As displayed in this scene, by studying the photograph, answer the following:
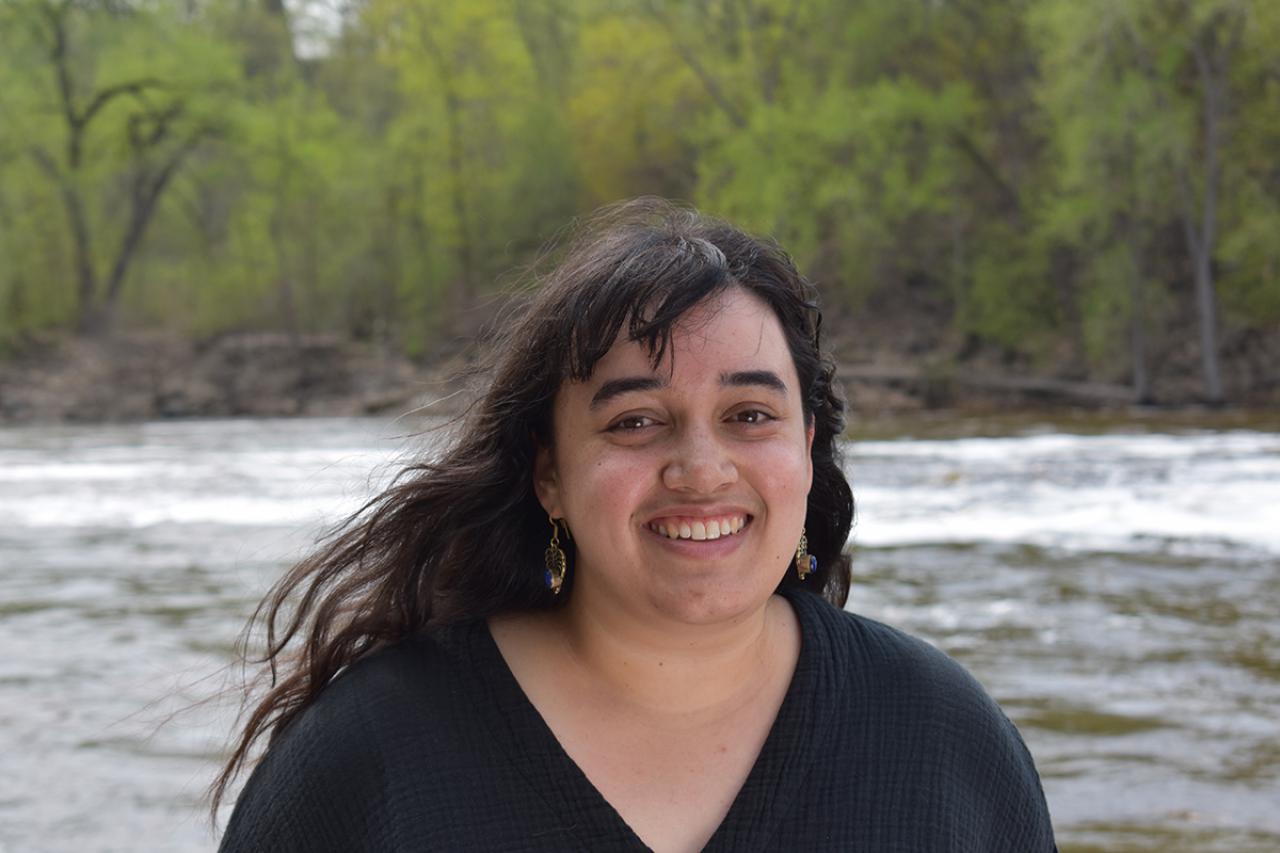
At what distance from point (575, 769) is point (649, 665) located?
0.63 feet

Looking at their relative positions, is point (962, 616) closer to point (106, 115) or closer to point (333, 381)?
point (333, 381)

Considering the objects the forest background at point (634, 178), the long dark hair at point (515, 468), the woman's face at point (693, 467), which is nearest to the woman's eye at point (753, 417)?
the woman's face at point (693, 467)

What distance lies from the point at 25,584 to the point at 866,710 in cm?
845

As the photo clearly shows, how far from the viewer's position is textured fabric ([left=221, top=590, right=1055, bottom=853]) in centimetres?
185

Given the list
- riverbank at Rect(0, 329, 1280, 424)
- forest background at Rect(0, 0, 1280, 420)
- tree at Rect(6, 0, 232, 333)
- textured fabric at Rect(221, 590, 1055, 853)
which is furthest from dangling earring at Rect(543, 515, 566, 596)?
tree at Rect(6, 0, 232, 333)

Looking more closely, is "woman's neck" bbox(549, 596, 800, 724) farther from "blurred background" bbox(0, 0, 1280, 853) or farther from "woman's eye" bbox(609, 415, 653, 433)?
"blurred background" bbox(0, 0, 1280, 853)

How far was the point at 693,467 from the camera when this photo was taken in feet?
6.39

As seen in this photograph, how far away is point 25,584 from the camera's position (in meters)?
9.42

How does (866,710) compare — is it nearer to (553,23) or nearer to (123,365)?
(123,365)

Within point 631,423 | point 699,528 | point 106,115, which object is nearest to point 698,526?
point 699,528

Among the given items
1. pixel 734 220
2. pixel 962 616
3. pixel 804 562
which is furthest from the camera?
pixel 962 616

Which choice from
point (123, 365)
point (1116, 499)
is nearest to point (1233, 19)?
point (1116, 499)

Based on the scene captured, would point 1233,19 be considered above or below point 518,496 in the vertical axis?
above

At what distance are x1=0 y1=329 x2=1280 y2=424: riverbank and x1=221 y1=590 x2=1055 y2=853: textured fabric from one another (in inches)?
908
